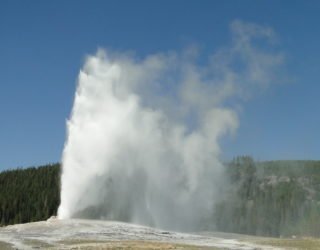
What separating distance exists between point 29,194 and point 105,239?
337 ft

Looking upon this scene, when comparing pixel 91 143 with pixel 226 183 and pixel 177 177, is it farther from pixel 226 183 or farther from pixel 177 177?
pixel 226 183

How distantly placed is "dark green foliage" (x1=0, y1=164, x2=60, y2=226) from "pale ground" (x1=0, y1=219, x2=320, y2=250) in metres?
71.0

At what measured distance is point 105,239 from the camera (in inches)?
2309

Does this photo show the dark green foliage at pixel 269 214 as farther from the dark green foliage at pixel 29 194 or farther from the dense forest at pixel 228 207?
the dark green foliage at pixel 29 194

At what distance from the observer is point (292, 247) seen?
5750 cm

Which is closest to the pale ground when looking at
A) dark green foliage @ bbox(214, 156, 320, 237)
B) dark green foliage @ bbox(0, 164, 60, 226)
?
dark green foliage @ bbox(0, 164, 60, 226)

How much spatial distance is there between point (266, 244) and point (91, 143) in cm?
3903

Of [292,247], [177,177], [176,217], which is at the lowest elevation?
[292,247]


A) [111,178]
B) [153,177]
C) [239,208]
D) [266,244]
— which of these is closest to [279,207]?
[239,208]

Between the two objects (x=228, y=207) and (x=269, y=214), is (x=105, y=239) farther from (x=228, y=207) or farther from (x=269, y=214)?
(x=228, y=207)

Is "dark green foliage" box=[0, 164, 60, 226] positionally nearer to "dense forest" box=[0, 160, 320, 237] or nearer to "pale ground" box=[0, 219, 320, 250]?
"dense forest" box=[0, 160, 320, 237]

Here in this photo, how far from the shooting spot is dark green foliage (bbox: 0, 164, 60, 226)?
143m

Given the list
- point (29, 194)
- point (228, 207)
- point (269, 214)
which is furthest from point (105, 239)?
point (228, 207)

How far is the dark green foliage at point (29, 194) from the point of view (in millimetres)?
143000
